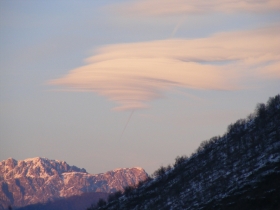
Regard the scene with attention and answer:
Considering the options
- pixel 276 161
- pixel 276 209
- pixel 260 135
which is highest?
pixel 260 135

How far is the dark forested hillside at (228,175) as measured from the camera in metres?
90.6

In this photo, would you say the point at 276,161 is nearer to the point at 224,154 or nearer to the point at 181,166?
the point at 224,154

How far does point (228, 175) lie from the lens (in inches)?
4272

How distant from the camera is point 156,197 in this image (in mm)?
129500

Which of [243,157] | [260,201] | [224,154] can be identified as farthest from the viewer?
[224,154]

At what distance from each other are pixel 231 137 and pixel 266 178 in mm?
42587

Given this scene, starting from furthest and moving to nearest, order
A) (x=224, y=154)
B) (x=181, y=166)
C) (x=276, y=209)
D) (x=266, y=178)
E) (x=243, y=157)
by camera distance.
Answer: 1. (x=181, y=166)
2. (x=224, y=154)
3. (x=243, y=157)
4. (x=266, y=178)
5. (x=276, y=209)

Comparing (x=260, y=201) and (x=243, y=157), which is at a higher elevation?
(x=243, y=157)

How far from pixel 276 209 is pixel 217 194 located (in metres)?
25.7

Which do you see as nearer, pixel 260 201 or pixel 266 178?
pixel 260 201

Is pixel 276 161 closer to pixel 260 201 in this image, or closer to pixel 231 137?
pixel 260 201

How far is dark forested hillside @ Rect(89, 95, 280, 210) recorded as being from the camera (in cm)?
9056

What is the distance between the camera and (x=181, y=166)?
144m

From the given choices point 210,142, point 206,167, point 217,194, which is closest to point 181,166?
point 210,142
